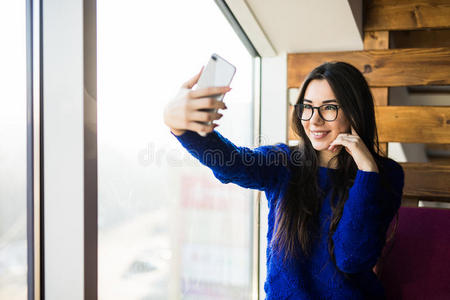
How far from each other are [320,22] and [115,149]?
999 mm

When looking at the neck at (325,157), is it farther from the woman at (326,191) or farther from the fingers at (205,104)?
the fingers at (205,104)

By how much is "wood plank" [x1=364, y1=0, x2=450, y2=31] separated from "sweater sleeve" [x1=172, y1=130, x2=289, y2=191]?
997 millimetres

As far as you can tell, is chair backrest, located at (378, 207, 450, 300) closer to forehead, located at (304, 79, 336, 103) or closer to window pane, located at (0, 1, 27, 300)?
forehead, located at (304, 79, 336, 103)

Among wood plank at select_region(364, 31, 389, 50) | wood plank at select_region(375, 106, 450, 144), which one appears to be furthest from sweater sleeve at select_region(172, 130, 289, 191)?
wood plank at select_region(364, 31, 389, 50)

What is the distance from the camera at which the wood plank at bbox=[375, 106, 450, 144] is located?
6.04ft

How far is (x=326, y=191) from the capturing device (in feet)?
4.06

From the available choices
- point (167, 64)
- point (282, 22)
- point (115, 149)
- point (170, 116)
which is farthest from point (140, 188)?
point (282, 22)

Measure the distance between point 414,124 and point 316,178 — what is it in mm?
853

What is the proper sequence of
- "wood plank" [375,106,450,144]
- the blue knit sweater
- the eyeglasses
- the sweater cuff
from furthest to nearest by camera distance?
"wood plank" [375,106,450,144], the eyeglasses, the blue knit sweater, the sweater cuff

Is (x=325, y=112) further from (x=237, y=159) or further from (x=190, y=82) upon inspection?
(x=190, y=82)

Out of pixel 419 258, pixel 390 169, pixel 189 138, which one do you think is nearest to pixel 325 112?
pixel 390 169

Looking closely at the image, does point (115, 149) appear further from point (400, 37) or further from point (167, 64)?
point (400, 37)

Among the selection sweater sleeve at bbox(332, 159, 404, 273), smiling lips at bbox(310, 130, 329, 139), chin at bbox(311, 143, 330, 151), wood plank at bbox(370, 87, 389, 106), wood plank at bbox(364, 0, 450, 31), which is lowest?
sweater sleeve at bbox(332, 159, 404, 273)

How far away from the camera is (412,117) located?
73.7 inches
